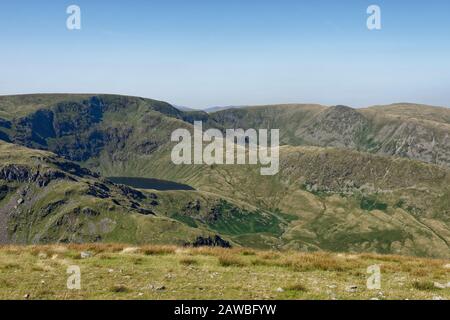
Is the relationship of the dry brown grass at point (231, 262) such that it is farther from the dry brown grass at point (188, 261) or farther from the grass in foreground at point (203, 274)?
the dry brown grass at point (188, 261)

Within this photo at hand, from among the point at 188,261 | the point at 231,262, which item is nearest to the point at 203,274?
the point at 188,261

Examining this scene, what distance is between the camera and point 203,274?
72.2 feet

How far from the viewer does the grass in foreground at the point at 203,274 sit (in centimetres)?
1817

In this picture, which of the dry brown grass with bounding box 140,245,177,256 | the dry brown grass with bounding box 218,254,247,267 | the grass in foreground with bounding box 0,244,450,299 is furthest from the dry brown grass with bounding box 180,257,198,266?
the dry brown grass with bounding box 140,245,177,256

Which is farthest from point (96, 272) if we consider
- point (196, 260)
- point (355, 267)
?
point (355, 267)

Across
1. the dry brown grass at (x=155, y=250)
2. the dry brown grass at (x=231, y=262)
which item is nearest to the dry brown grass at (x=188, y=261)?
the dry brown grass at (x=231, y=262)

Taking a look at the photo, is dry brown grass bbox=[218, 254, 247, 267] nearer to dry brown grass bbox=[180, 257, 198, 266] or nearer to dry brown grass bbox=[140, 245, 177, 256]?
dry brown grass bbox=[180, 257, 198, 266]

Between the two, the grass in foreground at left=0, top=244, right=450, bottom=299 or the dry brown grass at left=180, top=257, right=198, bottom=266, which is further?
the dry brown grass at left=180, top=257, right=198, bottom=266

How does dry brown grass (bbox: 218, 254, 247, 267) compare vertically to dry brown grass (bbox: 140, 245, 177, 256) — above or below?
above

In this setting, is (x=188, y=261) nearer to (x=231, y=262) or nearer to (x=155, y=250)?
(x=231, y=262)

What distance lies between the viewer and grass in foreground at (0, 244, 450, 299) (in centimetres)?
1817
